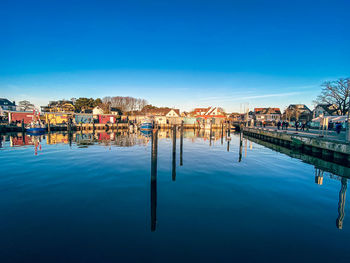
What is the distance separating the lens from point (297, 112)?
301ft

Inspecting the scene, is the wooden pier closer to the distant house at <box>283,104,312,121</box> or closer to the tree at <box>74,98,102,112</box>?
the distant house at <box>283,104,312,121</box>

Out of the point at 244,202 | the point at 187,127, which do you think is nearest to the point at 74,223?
the point at 244,202

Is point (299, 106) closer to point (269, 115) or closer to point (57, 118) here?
point (269, 115)

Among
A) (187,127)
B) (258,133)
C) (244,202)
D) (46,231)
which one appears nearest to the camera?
(46,231)

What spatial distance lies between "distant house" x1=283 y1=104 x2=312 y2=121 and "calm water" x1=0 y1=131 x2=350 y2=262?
288ft

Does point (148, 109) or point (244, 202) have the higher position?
point (148, 109)

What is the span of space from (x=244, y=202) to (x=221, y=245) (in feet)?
12.6

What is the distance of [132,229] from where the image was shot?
7047 mm

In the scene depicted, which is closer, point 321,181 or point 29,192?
point 29,192

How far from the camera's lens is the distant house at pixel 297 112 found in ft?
287

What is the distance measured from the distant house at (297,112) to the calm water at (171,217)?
8787 cm

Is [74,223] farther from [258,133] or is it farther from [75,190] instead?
[258,133]

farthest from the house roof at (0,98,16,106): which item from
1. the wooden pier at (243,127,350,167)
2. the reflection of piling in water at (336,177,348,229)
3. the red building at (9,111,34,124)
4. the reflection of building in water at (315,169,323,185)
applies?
the reflection of piling in water at (336,177,348,229)

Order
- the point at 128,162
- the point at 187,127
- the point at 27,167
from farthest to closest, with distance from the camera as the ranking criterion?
the point at 187,127 < the point at 128,162 < the point at 27,167
